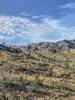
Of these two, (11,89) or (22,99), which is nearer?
(22,99)

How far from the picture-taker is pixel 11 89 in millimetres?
37781

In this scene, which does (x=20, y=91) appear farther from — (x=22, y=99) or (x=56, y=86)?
(x=56, y=86)

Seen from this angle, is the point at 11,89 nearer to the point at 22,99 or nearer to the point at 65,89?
the point at 22,99

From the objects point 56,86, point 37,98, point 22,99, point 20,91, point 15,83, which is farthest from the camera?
point 56,86

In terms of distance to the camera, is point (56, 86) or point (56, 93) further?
point (56, 86)

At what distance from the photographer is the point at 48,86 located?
147 ft

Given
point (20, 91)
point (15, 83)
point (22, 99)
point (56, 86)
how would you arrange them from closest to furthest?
point (22, 99) < point (20, 91) < point (15, 83) < point (56, 86)

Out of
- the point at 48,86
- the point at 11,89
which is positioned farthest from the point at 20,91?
the point at 48,86

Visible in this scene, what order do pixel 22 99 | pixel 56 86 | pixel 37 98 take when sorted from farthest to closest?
1. pixel 56 86
2. pixel 37 98
3. pixel 22 99

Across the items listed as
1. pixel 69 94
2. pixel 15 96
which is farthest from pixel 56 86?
pixel 15 96

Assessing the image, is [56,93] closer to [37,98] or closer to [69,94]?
[69,94]

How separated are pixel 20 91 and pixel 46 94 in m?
3.03

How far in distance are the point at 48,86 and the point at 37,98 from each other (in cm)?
1032

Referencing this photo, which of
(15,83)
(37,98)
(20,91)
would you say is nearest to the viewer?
(37,98)
